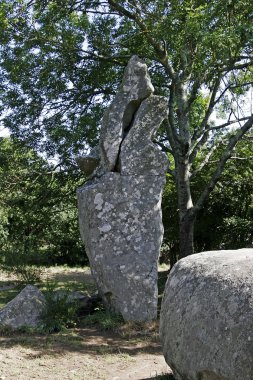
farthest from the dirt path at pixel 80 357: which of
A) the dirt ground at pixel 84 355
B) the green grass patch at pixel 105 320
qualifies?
the green grass patch at pixel 105 320

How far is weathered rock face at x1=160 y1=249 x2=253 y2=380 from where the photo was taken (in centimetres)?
370

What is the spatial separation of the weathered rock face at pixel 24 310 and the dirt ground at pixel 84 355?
219 millimetres

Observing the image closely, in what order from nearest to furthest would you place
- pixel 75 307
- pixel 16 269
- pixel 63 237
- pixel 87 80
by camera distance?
pixel 75 307 → pixel 16 269 → pixel 87 80 → pixel 63 237

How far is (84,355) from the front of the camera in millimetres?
6426

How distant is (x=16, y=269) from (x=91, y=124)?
12.6ft

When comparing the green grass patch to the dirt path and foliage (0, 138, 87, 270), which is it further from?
foliage (0, 138, 87, 270)

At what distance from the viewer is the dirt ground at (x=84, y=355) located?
18.7 feet

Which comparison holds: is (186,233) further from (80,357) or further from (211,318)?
(211,318)

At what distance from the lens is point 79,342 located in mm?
6961

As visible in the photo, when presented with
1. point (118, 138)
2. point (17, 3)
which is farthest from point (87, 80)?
point (118, 138)

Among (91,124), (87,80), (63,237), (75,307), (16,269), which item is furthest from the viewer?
(63,237)

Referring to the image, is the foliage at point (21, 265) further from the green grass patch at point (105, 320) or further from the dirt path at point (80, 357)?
the dirt path at point (80, 357)

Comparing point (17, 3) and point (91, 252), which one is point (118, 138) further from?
point (17, 3)

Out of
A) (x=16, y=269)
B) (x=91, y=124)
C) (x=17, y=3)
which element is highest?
(x=17, y=3)
